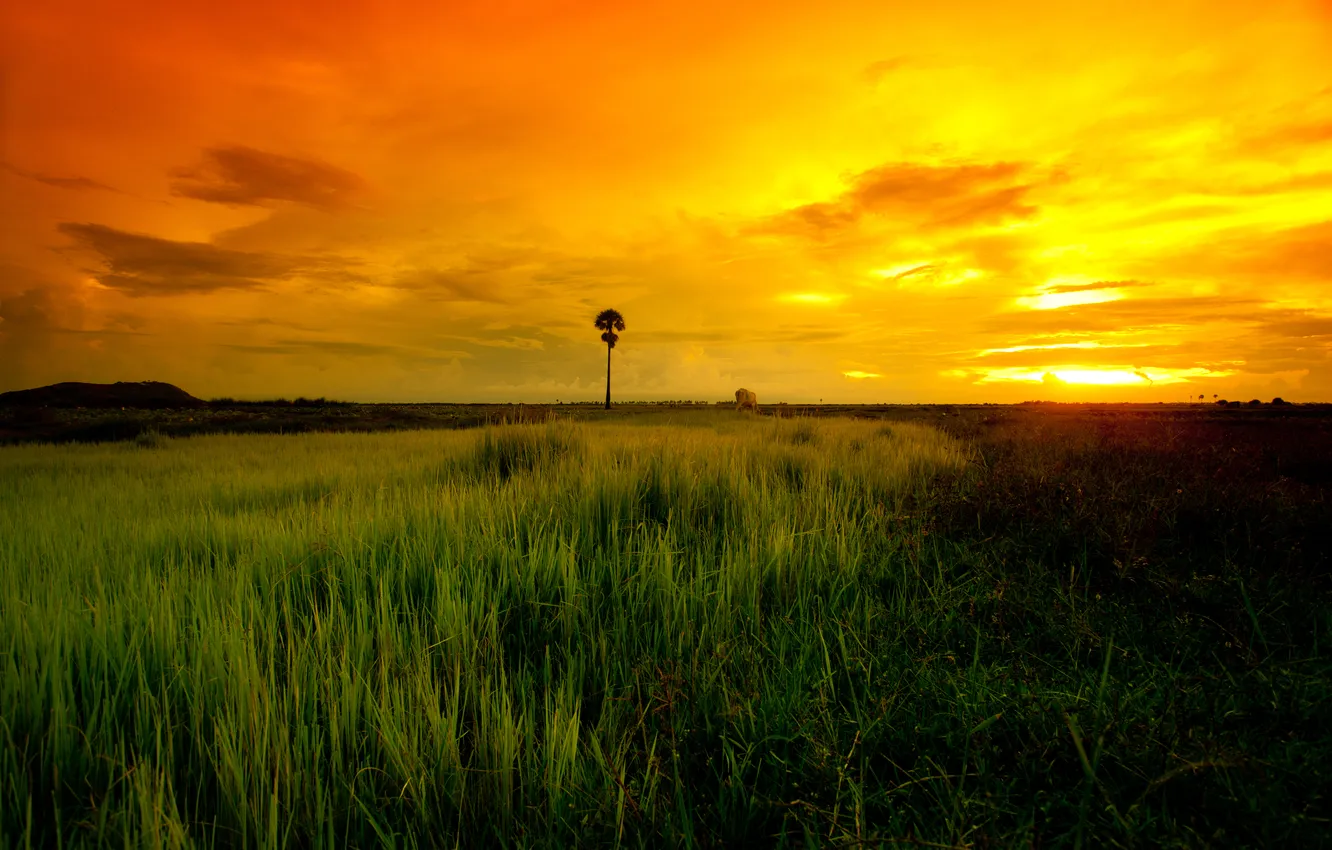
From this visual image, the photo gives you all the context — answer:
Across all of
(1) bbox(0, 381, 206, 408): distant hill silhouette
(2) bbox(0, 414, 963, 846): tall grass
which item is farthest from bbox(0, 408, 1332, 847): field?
(1) bbox(0, 381, 206, 408): distant hill silhouette

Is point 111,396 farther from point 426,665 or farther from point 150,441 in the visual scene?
point 426,665

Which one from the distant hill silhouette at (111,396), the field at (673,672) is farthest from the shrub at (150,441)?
the distant hill silhouette at (111,396)

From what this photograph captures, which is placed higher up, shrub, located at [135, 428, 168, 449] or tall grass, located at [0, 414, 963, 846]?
shrub, located at [135, 428, 168, 449]

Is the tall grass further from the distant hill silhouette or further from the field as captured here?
the distant hill silhouette

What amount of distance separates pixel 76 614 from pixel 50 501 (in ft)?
15.3

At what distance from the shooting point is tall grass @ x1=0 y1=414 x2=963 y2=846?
1.36 m

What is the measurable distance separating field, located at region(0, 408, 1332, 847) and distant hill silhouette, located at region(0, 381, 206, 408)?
48758 mm

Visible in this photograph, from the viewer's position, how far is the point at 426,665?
1.85 metres

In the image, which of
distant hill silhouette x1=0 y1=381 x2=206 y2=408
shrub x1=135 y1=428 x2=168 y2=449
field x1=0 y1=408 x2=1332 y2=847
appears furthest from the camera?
distant hill silhouette x1=0 y1=381 x2=206 y2=408

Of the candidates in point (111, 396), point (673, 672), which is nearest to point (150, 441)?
point (673, 672)

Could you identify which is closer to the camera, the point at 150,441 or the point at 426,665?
the point at 426,665

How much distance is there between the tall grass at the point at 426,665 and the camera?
53.5 inches

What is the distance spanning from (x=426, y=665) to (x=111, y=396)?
6569cm

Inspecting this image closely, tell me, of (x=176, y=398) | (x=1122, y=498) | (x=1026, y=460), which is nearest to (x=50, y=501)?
(x=1122, y=498)
